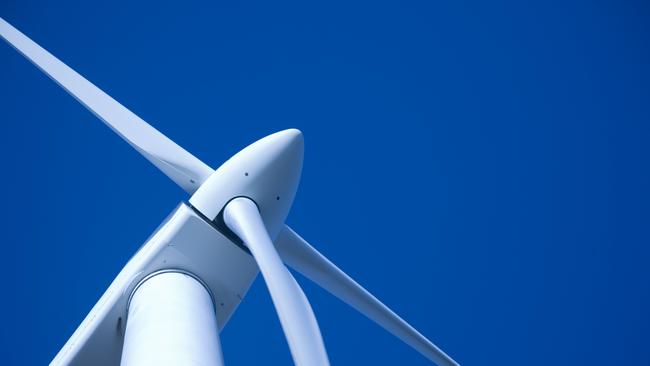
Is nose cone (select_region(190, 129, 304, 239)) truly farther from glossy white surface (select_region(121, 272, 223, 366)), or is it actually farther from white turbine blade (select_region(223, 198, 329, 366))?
glossy white surface (select_region(121, 272, 223, 366))

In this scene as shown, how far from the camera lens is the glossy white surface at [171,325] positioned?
4023 millimetres

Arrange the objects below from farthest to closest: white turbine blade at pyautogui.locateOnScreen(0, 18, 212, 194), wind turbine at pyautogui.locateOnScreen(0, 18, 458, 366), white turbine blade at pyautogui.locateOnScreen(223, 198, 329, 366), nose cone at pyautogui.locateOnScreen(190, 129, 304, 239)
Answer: white turbine blade at pyautogui.locateOnScreen(0, 18, 212, 194)
nose cone at pyautogui.locateOnScreen(190, 129, 304, 239)
wind turbine at pyautogui.locateOnScreen(0, 18, 458, 366)
white turbine blade at pyautogui.locateOnScreen(223, 198, 329, 366)

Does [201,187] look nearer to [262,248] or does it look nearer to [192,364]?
[262,248]

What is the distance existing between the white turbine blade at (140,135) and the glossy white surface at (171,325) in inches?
60.4

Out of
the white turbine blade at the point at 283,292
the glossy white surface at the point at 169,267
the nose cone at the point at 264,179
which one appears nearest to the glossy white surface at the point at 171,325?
the glossy white surface at the point at 169,267

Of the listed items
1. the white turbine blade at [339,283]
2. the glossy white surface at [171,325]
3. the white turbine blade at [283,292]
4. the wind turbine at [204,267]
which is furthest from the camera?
the white turbine blade at [339,283]

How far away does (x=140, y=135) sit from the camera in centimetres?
701

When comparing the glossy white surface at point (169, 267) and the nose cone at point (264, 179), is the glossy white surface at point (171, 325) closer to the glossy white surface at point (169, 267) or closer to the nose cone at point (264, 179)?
the glossy white surface at point (169, 267)

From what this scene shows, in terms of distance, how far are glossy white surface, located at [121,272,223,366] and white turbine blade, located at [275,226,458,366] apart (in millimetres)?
2009

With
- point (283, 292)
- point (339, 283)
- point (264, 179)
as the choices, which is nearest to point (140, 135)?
point (264, 179)

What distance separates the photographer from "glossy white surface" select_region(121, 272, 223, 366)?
402 centimetres

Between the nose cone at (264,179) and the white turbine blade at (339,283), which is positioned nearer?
the nose cone at (264,179)

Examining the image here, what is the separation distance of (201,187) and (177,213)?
1.18ft

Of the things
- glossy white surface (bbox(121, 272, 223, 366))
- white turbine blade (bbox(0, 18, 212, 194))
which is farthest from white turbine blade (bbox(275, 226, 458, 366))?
glossy white surface (bbox(121, 272, 223, 366))
